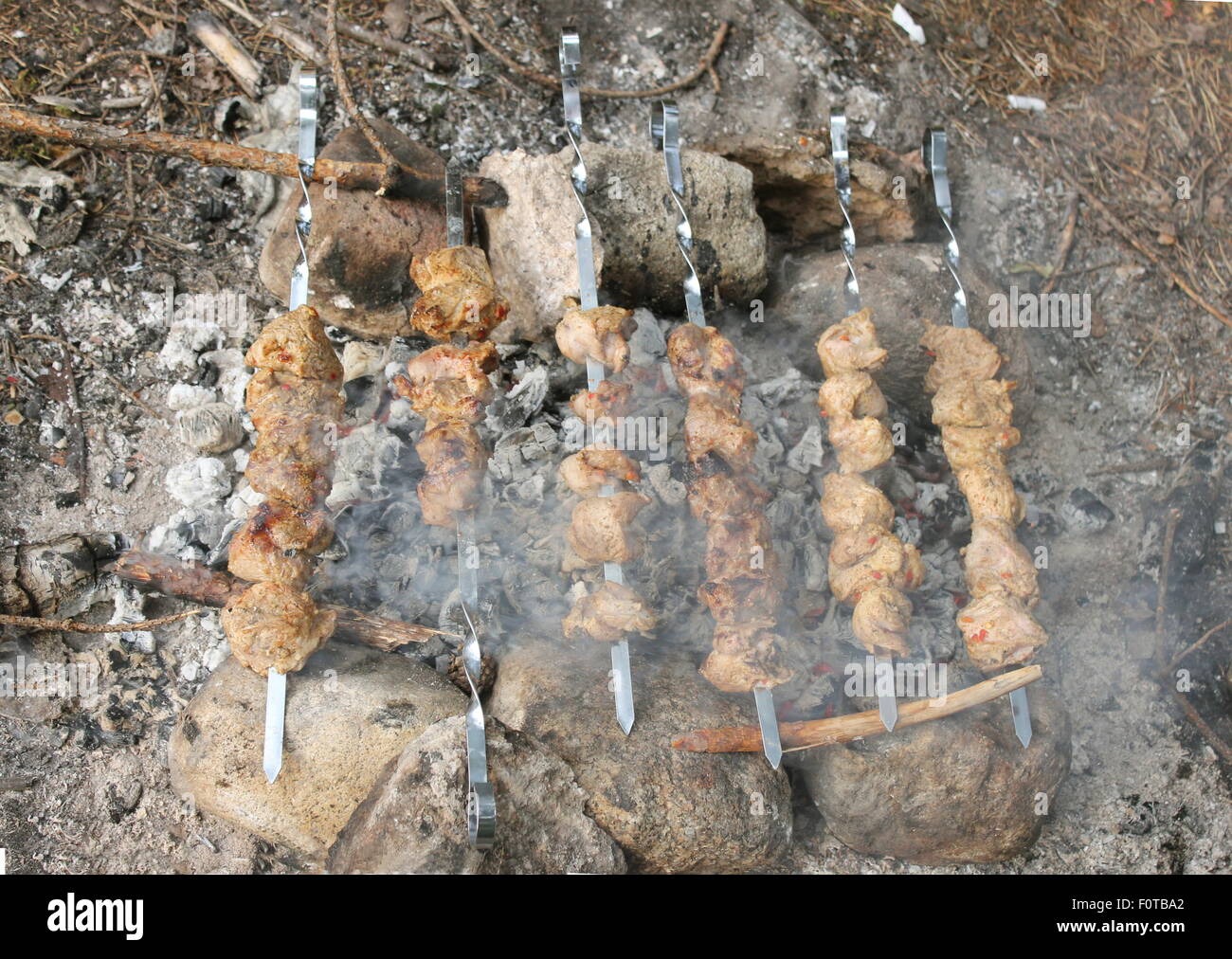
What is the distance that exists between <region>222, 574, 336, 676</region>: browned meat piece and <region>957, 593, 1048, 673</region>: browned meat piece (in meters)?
2.05

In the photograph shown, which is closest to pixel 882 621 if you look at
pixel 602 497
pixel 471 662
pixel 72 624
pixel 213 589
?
pixel 602 497

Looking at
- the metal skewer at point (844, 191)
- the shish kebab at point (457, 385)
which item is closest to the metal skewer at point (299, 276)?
the shish kebab at point (457, 385)

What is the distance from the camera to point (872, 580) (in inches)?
138

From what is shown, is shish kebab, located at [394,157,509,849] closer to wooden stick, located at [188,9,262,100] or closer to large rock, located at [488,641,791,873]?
large rock, located at [488,641,791,873]

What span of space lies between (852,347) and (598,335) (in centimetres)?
91

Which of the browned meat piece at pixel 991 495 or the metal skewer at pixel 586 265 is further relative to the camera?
the browned meat piece at pixel 991 495

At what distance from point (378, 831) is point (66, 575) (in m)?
1.39

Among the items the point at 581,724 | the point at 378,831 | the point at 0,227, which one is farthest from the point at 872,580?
the point at 0,227

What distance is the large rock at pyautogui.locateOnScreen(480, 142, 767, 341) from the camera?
389cm

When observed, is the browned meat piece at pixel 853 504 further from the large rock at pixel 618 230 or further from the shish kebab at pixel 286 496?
the shish kebab at pixel 286 496

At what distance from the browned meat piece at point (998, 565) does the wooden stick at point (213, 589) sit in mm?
1789

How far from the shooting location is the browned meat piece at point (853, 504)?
11.8 feet
